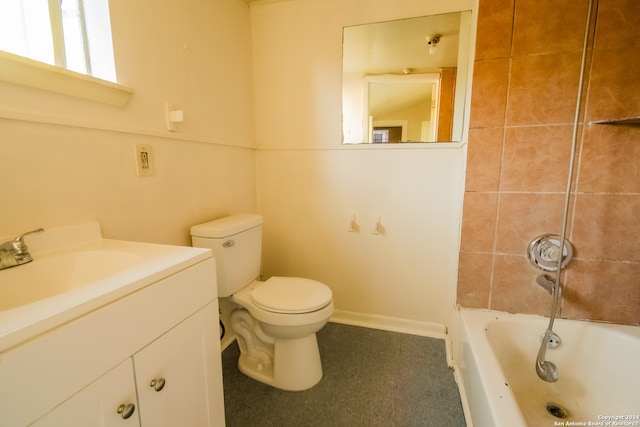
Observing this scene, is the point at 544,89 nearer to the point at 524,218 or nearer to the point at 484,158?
the point at 484,158

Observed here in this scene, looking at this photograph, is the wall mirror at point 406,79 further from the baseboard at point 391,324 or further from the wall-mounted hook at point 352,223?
the baseboard at point 391,324

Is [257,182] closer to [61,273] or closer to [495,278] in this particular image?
[61,273]

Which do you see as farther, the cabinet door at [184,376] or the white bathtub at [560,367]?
the white bathtub at [560,367]

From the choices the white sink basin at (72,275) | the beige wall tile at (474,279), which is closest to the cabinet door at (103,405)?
the white sink basin at (72,275)

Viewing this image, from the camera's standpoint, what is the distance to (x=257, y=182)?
1.98 m

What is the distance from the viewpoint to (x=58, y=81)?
84 cm

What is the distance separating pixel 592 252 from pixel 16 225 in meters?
2.07

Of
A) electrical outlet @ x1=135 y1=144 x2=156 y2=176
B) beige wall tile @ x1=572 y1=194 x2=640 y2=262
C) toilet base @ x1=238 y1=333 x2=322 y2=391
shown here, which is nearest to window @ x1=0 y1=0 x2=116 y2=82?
electrical outlet @ x1=135 y1=144 x2=156 y2=176

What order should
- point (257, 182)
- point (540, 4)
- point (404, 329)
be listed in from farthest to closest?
point (257, 182) < point (404, 329) < point (540, 4)

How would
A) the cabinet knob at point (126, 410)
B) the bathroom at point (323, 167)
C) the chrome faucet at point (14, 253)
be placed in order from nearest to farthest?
1. the cabinet knob at point (126, 410)
2. the chrome faucet at point (14, 253)
3. the bathroom at point (323, 167)

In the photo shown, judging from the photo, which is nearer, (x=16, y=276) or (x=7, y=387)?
(x=7, y=387)

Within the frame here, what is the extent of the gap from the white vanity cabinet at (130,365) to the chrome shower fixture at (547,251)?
4.45ft

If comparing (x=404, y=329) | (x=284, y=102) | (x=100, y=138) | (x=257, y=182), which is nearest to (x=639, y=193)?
(x=404, y=329)

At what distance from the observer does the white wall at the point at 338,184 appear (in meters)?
1.68
